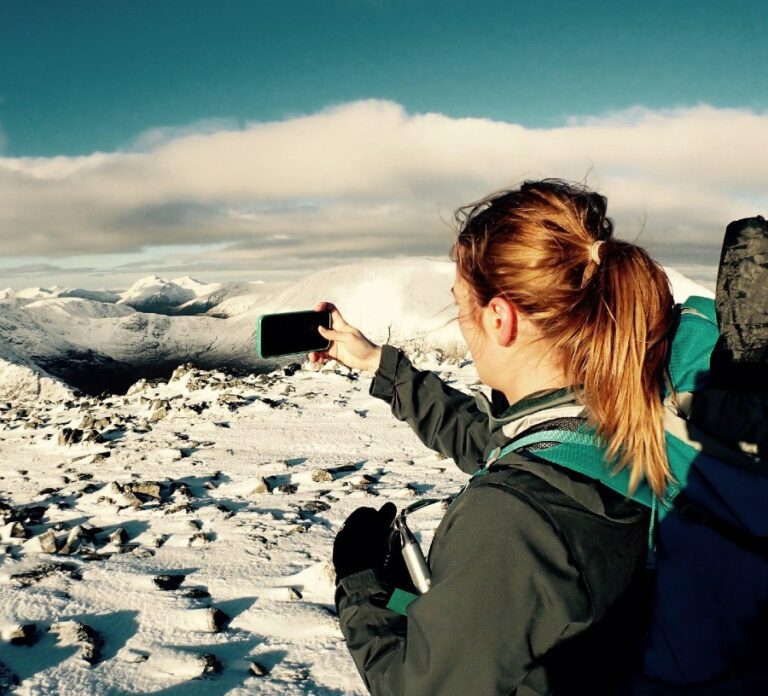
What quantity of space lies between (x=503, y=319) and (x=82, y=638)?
3.03 meters

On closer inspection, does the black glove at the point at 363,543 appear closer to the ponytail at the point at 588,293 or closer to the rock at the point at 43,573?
the ponytail at the point at 588,293

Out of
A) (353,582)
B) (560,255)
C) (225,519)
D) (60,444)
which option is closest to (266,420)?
(60,444)

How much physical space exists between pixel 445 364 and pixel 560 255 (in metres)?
12.8

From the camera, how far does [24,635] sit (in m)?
3.29

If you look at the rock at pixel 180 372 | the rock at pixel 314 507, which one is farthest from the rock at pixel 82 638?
the rock at pixel 180 372

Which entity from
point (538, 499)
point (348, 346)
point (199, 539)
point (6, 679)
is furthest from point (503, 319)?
point (199, 539)

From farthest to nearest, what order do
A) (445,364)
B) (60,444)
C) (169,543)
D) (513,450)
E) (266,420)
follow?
1. (445,364)
2. (266,420)
3. (60,444)
4. (169,543)
5. (513,450)

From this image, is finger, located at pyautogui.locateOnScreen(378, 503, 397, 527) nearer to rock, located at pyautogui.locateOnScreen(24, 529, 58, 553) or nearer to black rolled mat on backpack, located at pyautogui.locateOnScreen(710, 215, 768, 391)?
black rolled mat on backpack, located at pyautogui.locateOnScreen(710, 215, 768, 391)

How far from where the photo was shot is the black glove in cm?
196

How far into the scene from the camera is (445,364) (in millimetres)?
14375

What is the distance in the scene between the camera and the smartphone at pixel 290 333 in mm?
2801

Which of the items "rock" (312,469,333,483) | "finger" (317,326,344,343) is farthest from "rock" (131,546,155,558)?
"finger" (317,326,344,343)

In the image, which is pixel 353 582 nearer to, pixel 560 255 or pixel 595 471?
pixel 595 471

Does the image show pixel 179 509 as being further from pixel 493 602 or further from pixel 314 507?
pixel 493 602
